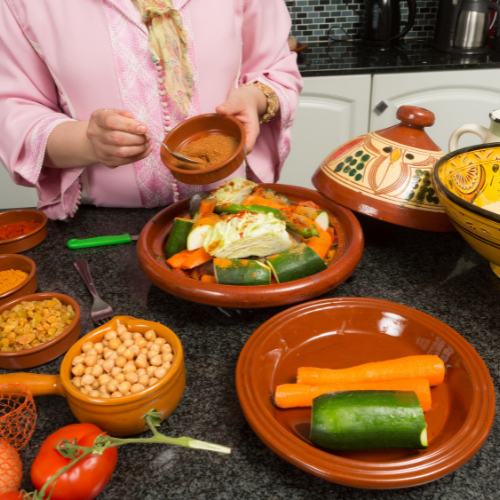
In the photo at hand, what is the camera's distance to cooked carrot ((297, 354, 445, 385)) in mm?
722

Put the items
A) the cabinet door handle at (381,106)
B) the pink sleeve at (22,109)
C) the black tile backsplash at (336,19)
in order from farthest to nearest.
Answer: the black tile backsplash at (336,19), the cabinet door handle at (381,106), the pink sleeve at (22,109)

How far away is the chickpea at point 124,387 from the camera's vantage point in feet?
2.19

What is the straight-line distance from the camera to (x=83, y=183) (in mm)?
1461

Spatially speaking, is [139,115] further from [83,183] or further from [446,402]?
[446,402]

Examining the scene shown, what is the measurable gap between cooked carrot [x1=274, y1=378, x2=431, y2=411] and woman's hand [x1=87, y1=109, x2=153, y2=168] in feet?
2.22

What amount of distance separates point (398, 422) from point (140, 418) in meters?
0.37

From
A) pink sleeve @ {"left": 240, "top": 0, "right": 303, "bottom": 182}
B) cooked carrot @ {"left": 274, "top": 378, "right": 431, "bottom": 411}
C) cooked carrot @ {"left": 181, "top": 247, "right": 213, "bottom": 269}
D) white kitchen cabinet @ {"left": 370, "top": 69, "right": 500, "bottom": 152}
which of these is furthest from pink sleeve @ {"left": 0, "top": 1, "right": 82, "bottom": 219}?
white kitchen cabinet @ {"left": 370, "top": 69, "right": 500, "bottom": 152}

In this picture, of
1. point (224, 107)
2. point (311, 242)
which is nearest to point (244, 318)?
point (311, 242)

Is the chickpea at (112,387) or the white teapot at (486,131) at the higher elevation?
the white teapot at (486,131)

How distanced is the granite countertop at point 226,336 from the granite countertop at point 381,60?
5.39ft

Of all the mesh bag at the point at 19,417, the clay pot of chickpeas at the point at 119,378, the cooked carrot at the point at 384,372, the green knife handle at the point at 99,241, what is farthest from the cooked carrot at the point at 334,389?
the green knife handle at the point at 99,241

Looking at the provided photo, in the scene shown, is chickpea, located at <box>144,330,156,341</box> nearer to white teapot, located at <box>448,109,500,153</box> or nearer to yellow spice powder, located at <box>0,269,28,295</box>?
yellow spice powder, located at <box>0,269,28,295</box>

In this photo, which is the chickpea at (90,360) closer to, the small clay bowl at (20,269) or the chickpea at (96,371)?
the chickpea at (96,371)

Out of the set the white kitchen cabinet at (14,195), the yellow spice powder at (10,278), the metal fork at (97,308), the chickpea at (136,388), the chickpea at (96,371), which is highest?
the chickpea at (96,371)
